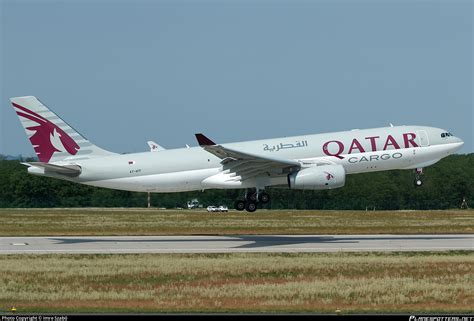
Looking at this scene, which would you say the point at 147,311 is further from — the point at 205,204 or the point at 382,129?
the point at 205,204

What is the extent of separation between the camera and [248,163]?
4606 cm

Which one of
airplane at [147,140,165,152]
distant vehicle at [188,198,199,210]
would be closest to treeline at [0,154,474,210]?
distant vehicle at [188,198,199,210]

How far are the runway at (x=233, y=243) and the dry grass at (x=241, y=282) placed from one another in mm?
2593

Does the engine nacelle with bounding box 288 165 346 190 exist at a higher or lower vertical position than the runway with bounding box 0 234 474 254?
higher

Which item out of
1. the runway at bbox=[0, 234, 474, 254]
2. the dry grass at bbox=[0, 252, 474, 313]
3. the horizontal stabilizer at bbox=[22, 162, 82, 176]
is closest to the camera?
the dry grass at bbox=[0, 252, 474, 313]

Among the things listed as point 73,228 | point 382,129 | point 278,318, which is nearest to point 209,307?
point 278,318

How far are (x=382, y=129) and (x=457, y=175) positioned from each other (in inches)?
2208

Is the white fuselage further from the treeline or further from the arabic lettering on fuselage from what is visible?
the treeline

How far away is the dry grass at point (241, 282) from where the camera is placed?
963 inches

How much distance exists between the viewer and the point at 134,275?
30.6 metres

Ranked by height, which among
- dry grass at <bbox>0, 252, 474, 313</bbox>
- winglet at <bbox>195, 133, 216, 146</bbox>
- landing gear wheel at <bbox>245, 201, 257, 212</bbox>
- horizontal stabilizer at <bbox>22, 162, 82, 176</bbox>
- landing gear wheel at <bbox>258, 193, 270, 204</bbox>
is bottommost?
dry grass at <bbox>0, 252, 474, 313</bbox>

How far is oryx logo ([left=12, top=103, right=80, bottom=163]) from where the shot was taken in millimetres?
47156

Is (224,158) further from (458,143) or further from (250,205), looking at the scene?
(458,143)

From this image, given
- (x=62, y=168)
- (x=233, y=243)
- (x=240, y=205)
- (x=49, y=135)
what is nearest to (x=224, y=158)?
(x=240, y=205)
